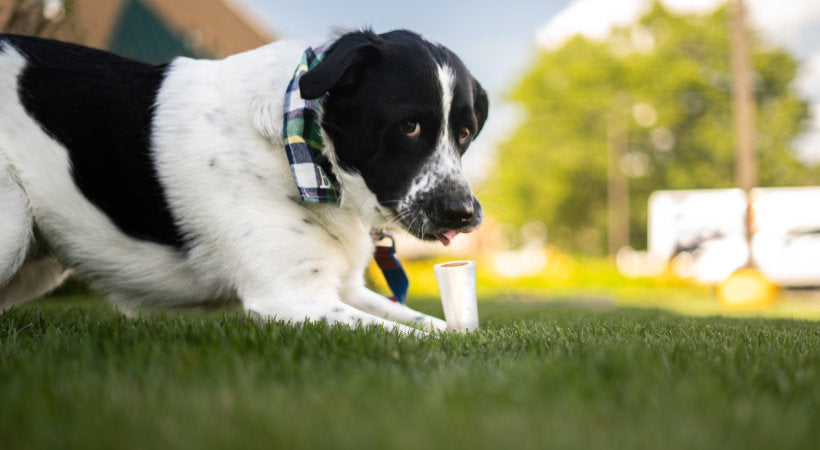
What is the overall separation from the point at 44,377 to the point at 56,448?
22.1 inches

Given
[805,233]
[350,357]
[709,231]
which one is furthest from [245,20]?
[350,357]

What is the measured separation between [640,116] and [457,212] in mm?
30149

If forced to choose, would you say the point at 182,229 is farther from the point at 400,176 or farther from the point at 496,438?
the point at 496,438

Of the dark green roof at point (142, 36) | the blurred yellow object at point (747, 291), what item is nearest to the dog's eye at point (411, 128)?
the dark green roof at point (142, 36)

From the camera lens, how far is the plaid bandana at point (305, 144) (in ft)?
7.88

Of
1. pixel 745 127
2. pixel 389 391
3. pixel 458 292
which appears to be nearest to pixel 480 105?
pixel 458 292

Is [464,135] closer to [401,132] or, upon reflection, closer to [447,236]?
[401,132]

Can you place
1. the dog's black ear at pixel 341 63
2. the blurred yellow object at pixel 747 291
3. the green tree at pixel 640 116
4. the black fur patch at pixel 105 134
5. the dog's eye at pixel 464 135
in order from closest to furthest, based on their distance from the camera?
the dog's black ear at pixel 341 63, the black fur patch at pixel 105 134, the dog's eye at pixel 464 135, the blurred yellow object at pixel 747 291, the green tree at pixel 640 116

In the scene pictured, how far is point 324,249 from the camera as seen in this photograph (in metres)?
2.52

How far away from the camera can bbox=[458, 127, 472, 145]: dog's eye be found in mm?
2637

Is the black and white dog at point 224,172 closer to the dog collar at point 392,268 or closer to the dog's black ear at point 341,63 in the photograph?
the dog's black ear at point 341,63

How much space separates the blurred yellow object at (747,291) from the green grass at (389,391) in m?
8.18

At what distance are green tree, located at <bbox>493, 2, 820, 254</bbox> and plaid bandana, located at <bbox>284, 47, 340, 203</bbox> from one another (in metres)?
27.2

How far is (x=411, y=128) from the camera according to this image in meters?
2.48
